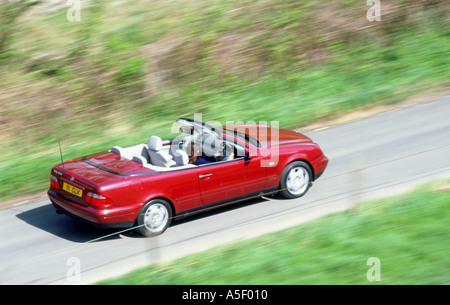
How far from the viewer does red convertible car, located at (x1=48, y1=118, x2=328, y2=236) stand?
8930 mm

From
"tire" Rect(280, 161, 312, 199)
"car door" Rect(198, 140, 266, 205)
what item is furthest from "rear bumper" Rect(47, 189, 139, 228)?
"tire" Rect(280, 161, 312, 199)

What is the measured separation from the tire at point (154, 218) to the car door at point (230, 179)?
0.65 m

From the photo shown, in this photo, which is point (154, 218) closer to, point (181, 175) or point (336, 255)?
point (181, 175)

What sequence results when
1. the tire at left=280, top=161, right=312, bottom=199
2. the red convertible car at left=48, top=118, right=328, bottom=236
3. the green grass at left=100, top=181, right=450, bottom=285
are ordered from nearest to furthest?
the green grass at left=100, top=181, right=450, bottom=285
the red convertible car at left=48, top=118, right=328, bottom=236
the tire at left=280, top=161, right=312, bottom=199

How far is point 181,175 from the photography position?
9.34m

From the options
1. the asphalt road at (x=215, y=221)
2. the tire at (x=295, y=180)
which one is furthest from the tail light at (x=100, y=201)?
the tire at (x=295, y=180)

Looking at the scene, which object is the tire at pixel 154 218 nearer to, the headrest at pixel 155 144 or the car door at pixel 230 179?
the car door at pixel 230 179

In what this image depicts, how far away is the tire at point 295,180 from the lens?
33.8 ft

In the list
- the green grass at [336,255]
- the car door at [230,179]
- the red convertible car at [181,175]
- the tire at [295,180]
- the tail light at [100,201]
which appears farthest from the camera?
the tire at [295,180]

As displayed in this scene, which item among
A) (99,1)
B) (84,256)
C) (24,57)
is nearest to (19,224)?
(84,256)

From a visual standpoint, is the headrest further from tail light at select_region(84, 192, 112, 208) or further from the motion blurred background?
the motion blurred background

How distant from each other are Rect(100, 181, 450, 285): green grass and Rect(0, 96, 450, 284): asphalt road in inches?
19.6
